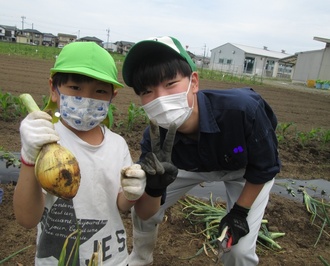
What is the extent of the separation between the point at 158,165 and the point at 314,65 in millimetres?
32751

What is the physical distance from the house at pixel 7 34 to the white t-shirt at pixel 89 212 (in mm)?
82712

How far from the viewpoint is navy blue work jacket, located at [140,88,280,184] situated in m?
2.11

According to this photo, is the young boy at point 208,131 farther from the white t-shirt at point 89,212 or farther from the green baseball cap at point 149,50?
the white t-shirt at point 89,212

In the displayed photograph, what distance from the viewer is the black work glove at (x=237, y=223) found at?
2156 millimetres

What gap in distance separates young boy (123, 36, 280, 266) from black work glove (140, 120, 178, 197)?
1.38 ft

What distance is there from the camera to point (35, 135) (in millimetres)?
1203

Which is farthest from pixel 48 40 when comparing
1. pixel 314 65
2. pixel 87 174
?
pixel 87 174

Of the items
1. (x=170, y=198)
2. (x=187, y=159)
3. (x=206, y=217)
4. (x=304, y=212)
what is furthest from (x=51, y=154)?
(x=304, y=212)

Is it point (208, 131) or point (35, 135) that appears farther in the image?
point (208, 131)

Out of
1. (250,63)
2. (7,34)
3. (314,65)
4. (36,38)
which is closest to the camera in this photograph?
(314,65)

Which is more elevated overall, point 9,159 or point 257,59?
point 257,59

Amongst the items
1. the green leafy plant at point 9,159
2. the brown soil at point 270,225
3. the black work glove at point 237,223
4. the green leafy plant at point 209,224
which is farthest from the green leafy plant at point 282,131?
the green leafy plant at point 9,159

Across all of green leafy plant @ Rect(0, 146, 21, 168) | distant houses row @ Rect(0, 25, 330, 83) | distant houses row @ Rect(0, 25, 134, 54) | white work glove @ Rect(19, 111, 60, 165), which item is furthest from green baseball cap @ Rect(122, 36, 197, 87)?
distant houses row @ Rect(0, 25, 134, 54)

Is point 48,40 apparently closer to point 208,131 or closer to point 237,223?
point 208,131
